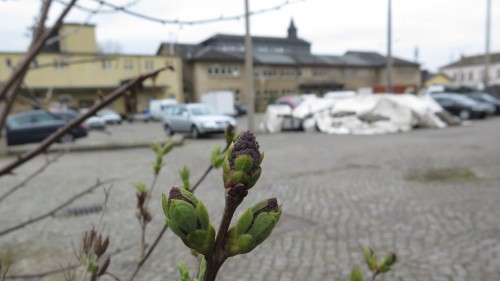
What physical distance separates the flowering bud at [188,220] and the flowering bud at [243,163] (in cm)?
7

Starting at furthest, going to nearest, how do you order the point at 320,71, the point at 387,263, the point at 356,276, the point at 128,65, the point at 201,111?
the point at 320,71 → the point at 128,65 → the point at 201,111 → the point at 387,263 → the point at 356,276

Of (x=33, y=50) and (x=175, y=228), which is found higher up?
(x=33, y=50)

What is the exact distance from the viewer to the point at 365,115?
1820cm

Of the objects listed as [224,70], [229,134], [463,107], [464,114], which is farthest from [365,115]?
[224,70]

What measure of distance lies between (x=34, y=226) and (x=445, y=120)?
19349 mm

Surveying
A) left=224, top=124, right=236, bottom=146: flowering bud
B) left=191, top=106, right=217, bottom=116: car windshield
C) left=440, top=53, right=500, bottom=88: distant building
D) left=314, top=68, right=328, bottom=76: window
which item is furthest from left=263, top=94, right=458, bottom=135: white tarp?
left=440, top=53, right=500, bottom=88: distant building

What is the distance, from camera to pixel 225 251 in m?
0.54

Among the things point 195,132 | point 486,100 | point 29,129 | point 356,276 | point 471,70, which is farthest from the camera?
point 471,70

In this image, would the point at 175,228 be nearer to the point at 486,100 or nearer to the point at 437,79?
the point at 486,100

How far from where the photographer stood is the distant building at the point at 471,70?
73.5 metres

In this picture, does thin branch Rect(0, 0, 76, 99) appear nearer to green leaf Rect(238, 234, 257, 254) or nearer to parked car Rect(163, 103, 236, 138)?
green leaf Rect(238, 234, 257, 254)

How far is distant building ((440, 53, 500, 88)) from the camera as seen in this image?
73.5 meters

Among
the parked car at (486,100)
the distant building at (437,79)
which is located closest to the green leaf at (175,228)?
the parked car at (486,100)

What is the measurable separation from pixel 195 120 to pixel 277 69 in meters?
35.8
